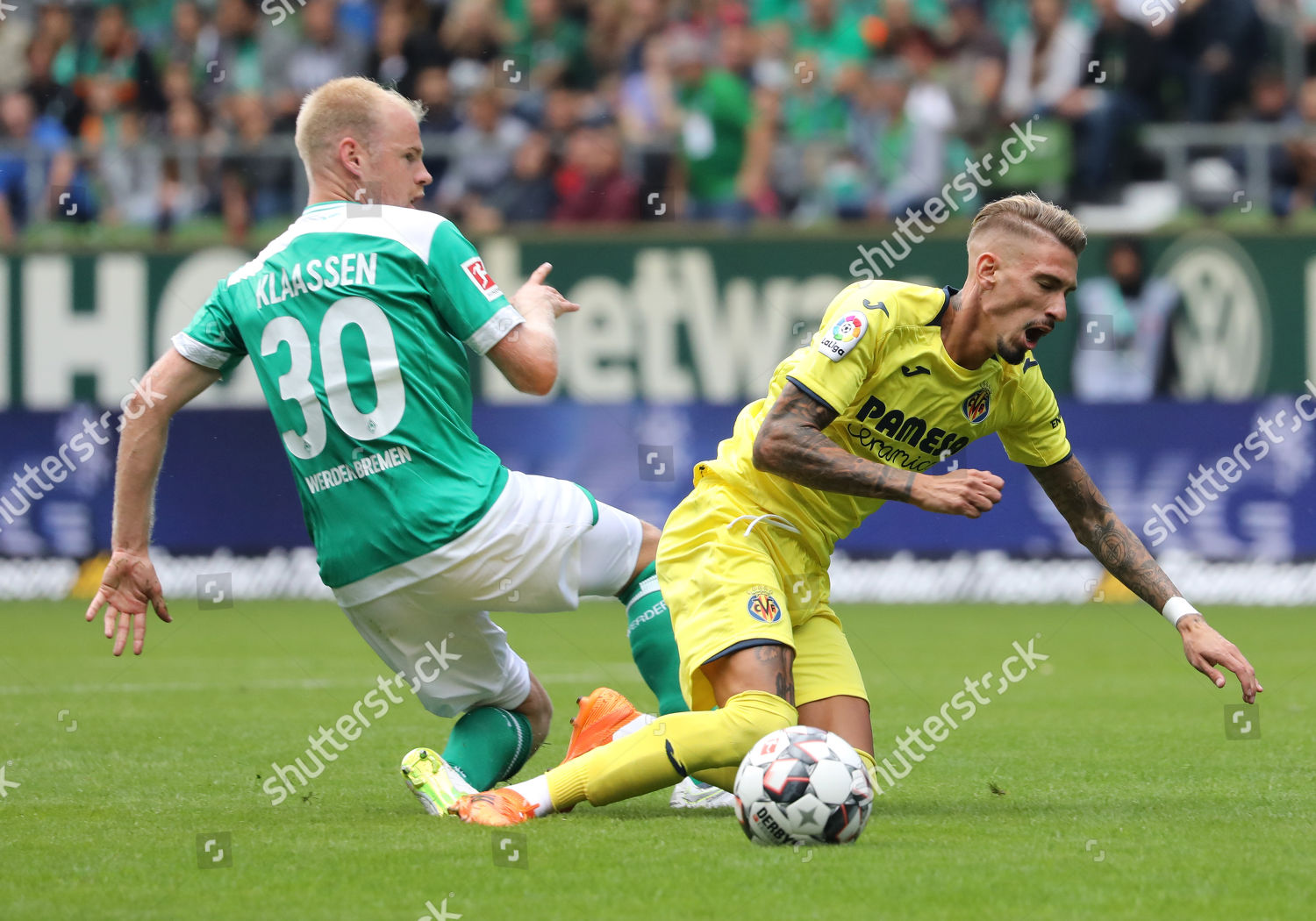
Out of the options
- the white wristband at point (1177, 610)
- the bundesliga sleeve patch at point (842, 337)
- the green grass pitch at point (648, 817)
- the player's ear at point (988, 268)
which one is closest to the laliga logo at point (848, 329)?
the bundesliga sleeve patch at point (842, 337)

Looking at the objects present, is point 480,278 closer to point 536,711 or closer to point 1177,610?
point 536,711

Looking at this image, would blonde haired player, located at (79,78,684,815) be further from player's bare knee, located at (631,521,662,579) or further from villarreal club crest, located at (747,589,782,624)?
villarreal club crest, located at (747,589,782,624)

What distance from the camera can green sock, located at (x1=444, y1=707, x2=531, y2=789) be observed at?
5.69m

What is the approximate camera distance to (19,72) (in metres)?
17.2

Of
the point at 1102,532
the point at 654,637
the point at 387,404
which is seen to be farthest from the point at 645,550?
the point at 1102,532

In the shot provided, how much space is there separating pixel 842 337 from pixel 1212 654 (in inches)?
56.7

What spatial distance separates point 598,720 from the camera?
5754 mm

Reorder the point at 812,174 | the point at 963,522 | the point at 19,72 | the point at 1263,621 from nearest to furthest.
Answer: the point at 1263,621 → the point at 963,522 → the point at 812,174 → the point at 19,72

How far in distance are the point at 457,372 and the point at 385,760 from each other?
2298 millimetres

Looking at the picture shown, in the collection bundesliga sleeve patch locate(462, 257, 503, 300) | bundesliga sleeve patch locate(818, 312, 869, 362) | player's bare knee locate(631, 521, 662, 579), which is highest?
bundesliga sleeve patch locate(462, 257, 503, 300)

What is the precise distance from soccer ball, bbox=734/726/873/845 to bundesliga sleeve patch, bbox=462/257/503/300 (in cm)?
149

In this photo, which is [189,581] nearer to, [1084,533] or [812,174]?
[812,174]

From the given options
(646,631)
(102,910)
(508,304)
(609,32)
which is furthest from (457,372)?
(609,32)

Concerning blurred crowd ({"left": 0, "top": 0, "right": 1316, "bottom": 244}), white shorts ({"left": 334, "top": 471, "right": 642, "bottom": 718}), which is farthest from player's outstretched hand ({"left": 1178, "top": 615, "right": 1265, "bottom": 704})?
blurred crowd ({"left": 0, "top": 0, "right": 1316, "bottom": 244})
